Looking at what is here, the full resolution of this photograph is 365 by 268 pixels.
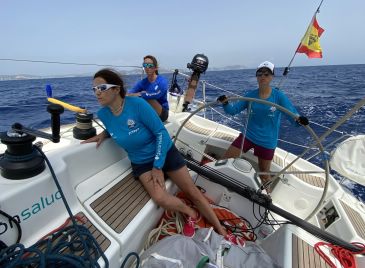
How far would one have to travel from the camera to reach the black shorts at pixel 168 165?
6.95 feet

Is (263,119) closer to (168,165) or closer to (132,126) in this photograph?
(168,165)

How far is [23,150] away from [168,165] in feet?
3.72

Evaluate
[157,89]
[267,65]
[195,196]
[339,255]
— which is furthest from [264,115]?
[339,255]

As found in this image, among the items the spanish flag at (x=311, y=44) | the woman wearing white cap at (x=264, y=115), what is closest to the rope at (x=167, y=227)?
the woman wearing white cap at (x=264, y=115)

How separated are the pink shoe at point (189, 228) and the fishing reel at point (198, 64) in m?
2.15

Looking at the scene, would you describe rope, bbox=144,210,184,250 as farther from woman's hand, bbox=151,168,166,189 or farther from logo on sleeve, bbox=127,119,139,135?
logo on sleeve, bbox=127,119,139,135

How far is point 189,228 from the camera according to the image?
Result: 1.91m

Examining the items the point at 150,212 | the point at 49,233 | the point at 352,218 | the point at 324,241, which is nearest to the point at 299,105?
the point at 352,218

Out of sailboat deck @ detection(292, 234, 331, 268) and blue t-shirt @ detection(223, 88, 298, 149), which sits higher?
blue t-shirt @ detection(223, 88, 298, 149)

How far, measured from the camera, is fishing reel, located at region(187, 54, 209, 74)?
3373mm

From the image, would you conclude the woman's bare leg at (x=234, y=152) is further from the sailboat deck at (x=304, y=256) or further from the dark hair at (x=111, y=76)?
the dark hair at (x=111, y=76)

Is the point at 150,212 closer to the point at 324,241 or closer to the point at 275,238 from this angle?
the point at 275,238

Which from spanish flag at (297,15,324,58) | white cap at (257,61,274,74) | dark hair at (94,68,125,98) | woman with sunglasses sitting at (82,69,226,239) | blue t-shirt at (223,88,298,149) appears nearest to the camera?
dark hair at (94,68,125,98)

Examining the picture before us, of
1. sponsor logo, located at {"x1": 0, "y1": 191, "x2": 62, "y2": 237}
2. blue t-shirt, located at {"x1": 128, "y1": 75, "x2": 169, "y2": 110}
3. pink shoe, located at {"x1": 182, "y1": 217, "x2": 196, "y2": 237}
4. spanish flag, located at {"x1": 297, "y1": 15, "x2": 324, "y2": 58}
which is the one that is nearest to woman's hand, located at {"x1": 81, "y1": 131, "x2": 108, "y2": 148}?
sponsor logo, located at {"x1": 0, "y1": 191, "x2": 62, "y2": 237}
